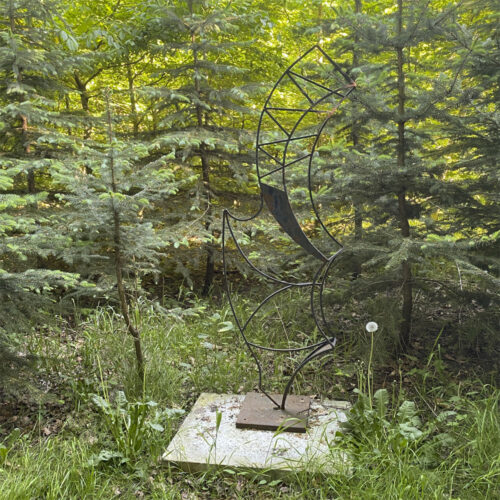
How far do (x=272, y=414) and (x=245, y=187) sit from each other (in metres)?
3.46

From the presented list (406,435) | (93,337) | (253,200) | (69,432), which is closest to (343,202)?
(253,200)

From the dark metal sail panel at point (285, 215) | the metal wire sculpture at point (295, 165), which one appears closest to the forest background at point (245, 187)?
the metal wire sculpture at point (295, 165)

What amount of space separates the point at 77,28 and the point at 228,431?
5600 mm

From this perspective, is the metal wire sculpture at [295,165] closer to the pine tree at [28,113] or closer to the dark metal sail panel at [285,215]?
the dark metal sail panel at [285,215]

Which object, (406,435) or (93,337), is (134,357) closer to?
(93,337)

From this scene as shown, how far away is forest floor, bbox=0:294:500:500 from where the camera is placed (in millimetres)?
2336

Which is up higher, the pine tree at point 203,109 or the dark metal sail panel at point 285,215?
the pine tree at point 203,109

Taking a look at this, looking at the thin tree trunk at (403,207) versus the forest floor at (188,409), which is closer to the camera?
the forest floor at (188,409)

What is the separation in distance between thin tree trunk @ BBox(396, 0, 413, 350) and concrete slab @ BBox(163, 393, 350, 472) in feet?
3.59

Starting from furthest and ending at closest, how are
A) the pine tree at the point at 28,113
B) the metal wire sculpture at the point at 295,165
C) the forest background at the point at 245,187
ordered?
the pine tree at the point at 28,113 < the forest background at the point at 245,187 < the metal wire sculpture at the point at 295,165

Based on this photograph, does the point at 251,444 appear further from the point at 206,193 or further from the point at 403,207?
the point at 206,193

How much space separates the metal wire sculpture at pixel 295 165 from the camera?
264 centimetres

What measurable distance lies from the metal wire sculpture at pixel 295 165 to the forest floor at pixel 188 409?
40 cm

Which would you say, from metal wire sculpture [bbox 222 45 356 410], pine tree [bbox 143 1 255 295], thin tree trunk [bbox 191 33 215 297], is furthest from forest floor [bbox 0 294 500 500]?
pine tree [bbox 143 1 255 295]
